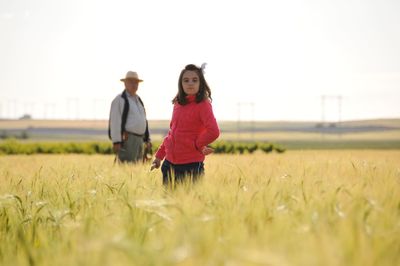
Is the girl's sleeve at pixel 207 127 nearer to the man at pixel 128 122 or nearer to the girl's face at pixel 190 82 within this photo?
the girl's face at pixel 190 82

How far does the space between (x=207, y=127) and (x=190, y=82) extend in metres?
0.48

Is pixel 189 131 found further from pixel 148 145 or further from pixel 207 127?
pixel 148 145

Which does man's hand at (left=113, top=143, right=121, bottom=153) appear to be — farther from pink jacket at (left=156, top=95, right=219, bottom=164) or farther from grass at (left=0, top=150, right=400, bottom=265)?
grass at (left=0, top=150, right=400, bottom=265)

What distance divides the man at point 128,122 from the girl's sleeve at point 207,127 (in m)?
3.20

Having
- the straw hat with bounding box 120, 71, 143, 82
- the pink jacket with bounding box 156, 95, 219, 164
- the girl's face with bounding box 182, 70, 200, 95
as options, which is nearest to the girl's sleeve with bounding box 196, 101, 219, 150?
the pink jacket with bounding box 156, 95, 219, 164

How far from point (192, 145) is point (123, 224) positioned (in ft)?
9.74

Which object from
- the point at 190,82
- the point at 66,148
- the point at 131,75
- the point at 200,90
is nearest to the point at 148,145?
the point at 131,75

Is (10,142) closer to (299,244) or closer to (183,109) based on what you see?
(183,109)

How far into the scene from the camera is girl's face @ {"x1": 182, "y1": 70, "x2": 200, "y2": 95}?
215 inches

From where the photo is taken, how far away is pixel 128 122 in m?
8.62

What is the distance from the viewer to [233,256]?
5.82ft

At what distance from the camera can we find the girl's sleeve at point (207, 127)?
212 inches

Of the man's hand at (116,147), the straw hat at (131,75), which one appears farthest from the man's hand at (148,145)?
the straw hat at (131,75)

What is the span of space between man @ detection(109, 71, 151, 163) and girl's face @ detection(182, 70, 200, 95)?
3207 millimetres
